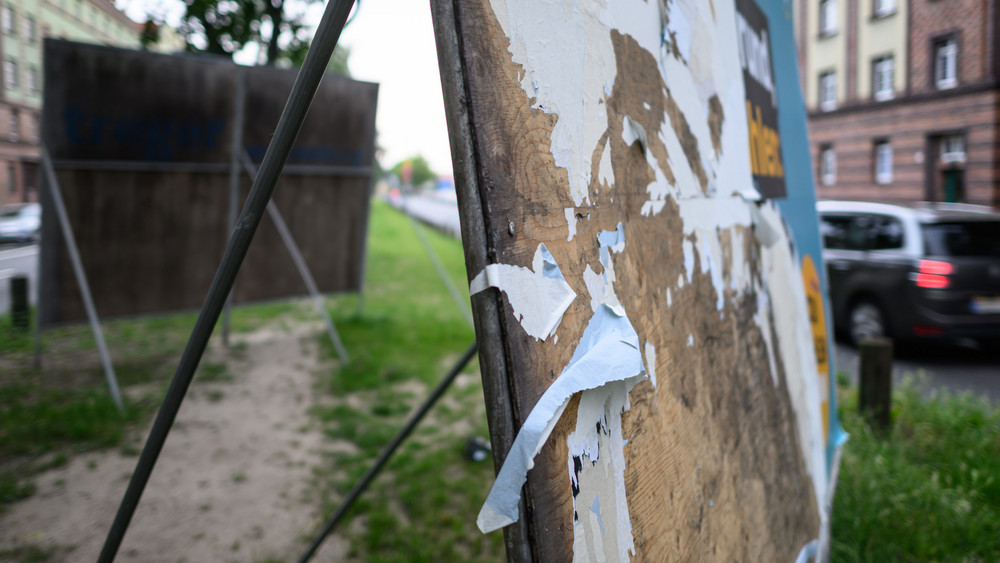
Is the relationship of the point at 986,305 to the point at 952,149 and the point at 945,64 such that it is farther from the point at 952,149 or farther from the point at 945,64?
the point at 952,149

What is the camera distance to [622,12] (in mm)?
1124

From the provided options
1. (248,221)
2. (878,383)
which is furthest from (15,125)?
(878,383)

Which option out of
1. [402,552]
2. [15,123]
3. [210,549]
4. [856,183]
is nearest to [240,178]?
[15,123]

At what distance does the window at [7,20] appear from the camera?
137 inches

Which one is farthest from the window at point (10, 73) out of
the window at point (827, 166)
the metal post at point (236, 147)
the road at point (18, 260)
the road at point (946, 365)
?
the window at point (827, 166)

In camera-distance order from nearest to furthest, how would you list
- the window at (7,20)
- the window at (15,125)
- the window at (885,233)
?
the window at (7,20), the window at (15,125), the window at (885,233)

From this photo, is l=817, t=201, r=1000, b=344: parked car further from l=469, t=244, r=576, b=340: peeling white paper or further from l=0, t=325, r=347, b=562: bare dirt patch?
l=469, t=244, r=576, b=340: peeling white paper

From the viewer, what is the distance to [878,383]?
387cm

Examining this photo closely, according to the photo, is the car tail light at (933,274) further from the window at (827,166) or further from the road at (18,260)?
the window at (827,166)

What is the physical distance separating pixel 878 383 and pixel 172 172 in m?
5.49

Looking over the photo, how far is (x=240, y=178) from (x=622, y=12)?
5.04 m

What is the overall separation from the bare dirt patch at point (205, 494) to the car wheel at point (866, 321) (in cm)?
543

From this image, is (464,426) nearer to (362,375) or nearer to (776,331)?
(362,375)

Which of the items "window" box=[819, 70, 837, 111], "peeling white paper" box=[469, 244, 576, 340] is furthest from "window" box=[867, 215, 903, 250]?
"window" box=[819, 70, 837, 111]
